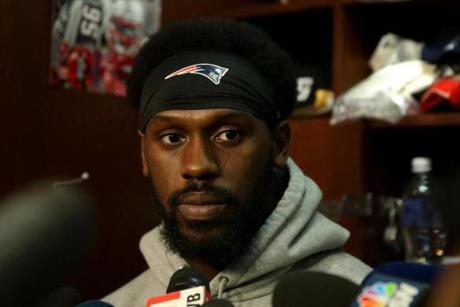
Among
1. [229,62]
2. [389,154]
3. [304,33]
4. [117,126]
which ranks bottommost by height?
[389,154]

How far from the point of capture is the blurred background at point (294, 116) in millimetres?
1734

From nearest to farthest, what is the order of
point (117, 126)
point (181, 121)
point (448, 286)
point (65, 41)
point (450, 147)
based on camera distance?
point (448, 286) < point (181, 121) < point (65, 41) < point (117, 126) < point (450, 147)

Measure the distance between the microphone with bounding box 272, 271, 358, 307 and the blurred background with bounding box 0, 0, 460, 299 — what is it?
111 cm

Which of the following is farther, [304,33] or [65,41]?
[304,33]

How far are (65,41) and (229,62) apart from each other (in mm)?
755

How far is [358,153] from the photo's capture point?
1996 millimetres

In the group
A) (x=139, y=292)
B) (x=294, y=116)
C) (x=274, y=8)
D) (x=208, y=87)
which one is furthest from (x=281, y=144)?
(x=274, y=8)

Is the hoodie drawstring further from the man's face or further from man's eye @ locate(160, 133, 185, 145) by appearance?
man's eye @ locate(160, 133, 185, 145)

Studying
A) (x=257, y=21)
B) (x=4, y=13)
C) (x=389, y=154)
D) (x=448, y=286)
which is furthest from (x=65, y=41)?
(x=448, y=286)

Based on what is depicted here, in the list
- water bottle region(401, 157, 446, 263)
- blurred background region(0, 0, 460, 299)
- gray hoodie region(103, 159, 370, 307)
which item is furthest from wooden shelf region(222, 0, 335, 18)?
gray hoodie region(103, 159, 370, 307)

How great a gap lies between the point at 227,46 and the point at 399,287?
2.33ft

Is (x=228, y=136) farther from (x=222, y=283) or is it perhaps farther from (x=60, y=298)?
(x=60, y=298)

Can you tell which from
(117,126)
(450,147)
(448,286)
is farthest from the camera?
(450,147)

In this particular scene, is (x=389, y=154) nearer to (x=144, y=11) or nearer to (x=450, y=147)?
(x=450, y=147)
